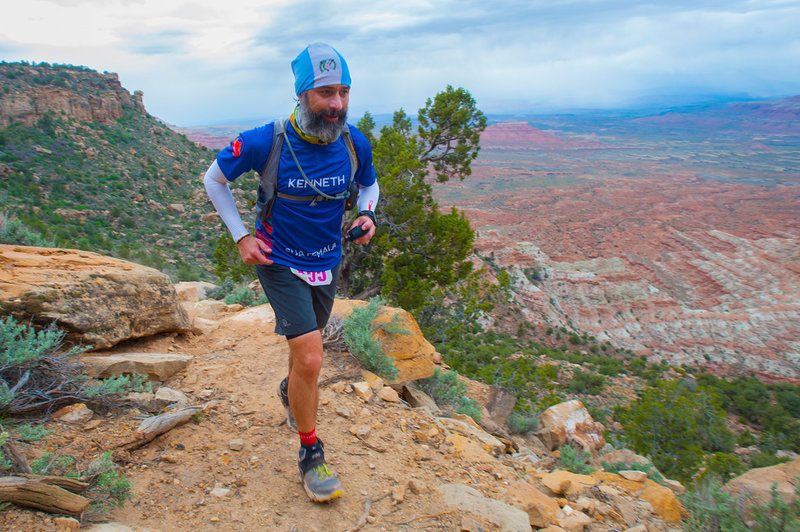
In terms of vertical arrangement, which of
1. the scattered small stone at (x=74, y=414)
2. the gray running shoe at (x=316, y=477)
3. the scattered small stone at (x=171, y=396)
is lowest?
the gray running shoe at (x=316, y=477)

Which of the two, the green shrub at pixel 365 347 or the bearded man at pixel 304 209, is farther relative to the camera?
the green shrub at pixel 365 347

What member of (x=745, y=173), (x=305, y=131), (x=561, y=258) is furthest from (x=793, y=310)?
(x=745, y=173)

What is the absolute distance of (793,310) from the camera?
120 feet

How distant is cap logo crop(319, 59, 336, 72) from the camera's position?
2.02 meters

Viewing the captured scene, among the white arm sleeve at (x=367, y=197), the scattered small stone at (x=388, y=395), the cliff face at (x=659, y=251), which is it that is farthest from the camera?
the cliff face at (x=659, y=251)

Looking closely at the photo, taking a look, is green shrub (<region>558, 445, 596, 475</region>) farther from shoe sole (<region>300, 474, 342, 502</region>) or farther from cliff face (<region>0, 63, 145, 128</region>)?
cliff face (<region>0, 63, 145, 128</region>)

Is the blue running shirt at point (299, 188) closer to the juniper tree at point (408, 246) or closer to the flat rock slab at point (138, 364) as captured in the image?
the flat rock slab at point (138, 364)

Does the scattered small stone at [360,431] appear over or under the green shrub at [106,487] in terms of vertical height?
under

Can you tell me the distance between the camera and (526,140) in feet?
523

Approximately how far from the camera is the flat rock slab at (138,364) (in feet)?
9.56

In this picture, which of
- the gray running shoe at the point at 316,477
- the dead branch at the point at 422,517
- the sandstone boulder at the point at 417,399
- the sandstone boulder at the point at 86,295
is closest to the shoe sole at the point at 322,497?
the gray running shoe at the point at 316,477

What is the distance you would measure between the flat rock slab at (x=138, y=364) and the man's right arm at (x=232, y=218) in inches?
54.2

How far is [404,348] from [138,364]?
85.4 inches

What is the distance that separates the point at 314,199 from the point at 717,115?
235 meters
